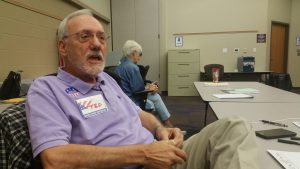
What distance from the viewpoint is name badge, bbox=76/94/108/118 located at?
1125 millimetres

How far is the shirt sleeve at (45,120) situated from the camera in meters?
0.92

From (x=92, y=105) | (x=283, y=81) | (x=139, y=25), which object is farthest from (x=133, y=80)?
(x=139, y=25)

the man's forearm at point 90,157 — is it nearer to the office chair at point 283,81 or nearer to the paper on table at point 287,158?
the paper on table at point 287,158

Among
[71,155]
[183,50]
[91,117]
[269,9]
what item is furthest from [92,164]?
[269,9]

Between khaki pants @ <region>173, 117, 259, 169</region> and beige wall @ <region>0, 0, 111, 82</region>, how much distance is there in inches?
86.2

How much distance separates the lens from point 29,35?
3062 mm

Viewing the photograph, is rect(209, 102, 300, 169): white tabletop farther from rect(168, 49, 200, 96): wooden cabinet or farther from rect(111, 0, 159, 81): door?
rect(111, 0, 159, 81): door

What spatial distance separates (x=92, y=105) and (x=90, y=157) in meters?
0.29

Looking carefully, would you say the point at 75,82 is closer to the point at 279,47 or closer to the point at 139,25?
the point at 139,25

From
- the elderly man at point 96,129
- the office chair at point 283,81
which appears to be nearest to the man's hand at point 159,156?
the elderly man at point 96,129

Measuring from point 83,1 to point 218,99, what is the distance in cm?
344

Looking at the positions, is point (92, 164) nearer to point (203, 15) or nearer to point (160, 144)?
Result: point (160, 144)

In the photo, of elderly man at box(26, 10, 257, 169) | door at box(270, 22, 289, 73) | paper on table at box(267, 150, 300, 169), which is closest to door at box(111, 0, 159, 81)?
door at box(270, 22, 289, 73)

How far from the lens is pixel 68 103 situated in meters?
1.10
